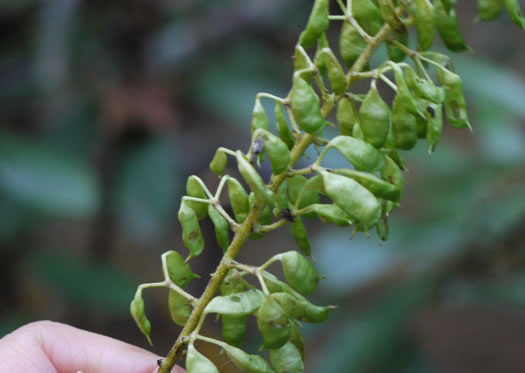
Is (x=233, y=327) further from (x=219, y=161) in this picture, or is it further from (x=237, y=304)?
(x=219, y=161)

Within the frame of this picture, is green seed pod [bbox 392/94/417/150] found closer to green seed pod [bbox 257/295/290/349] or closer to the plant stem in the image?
the plant stem

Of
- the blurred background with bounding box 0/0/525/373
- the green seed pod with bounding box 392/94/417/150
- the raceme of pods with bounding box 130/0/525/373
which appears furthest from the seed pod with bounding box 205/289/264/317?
the blurred background with bounding box 0/0/525/373

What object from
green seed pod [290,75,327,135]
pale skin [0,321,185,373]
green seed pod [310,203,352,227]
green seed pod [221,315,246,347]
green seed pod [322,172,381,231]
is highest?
green seed pod [290,75,327,135]

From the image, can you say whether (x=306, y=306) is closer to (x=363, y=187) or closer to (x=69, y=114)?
(x=363, y=187)

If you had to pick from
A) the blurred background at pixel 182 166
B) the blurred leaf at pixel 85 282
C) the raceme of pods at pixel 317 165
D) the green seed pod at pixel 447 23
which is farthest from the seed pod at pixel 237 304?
the blurred leaf at pixel 85 282

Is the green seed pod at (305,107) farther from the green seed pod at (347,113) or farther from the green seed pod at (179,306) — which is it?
the green seed pod at (179,306)

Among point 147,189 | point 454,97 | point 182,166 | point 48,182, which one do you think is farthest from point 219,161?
point 182,166

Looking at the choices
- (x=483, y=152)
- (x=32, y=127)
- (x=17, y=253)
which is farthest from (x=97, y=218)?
(x=483, y=152)
